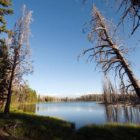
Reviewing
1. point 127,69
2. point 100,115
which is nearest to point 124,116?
point 100,115

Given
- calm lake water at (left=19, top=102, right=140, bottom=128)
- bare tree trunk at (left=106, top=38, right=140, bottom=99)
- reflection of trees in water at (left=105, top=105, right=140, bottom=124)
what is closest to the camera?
bare tree trunk at (left=106, top=38, right=140, bottom=99)

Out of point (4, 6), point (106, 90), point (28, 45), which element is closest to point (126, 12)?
point (4, 6)

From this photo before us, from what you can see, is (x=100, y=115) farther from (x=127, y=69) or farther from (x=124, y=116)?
(x=127, y=69)

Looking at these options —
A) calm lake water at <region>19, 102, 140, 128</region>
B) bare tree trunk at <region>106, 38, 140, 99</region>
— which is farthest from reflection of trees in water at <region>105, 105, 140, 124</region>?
bare tree trunk at <region>106, 38, 140, 99</region>

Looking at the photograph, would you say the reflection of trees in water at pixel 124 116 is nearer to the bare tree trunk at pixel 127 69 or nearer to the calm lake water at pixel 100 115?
the calm lake water at pixel 100 115

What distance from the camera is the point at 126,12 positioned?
19.3ft

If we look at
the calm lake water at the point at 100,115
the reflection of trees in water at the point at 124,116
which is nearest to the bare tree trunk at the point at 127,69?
the calm lake water at the point at 100,115

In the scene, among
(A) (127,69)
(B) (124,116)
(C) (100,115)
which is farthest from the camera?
(C) (100,115)

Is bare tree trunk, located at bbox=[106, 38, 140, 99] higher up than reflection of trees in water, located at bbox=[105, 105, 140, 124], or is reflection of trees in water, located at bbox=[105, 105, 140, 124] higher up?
bare tree trunk, located at bbox=[106, 38, 140, 99]

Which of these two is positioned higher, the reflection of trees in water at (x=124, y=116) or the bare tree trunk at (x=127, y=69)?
the bare tree trunk at (x=127, y=69)

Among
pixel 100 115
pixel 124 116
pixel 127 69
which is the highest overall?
pixel 127 69

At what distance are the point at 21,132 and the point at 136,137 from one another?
797cm

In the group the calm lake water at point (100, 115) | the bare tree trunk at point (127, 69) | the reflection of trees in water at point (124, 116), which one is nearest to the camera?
the bare tree trunk at point (127, 69)

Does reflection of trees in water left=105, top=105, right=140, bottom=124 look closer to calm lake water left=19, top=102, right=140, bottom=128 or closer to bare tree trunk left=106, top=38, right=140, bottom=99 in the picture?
calm lake water left=19, top=102, right=140, bottom=128
